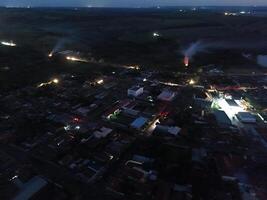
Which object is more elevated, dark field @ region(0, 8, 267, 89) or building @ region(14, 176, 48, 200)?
dark field @ region(0, 8, 267, 89)

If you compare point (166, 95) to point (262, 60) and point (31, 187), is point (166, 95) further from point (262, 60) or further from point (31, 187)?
point (262, 60)

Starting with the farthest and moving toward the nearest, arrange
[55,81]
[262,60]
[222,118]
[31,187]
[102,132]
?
[262,60] → [55,81] → [222,118] → [102,132] → [31,187]

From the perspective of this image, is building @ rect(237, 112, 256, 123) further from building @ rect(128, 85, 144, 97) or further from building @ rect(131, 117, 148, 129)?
building @ rect(128, 85, 144, 97)

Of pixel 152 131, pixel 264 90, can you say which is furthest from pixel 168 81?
pixel 152 131

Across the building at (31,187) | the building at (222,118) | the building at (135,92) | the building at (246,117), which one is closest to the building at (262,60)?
the building at (246,117)

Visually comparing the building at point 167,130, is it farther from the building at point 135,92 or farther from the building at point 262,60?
the building at point 262,60

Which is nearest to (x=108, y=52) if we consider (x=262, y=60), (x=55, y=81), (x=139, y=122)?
(x=55, y=81)

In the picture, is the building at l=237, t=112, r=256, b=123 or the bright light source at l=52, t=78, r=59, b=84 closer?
the building at l=237, t=112, r=256, b=123

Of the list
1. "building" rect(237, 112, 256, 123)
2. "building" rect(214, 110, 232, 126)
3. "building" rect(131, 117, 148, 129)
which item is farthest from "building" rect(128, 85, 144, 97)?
"building" rect(237, 112, 256, 123)
